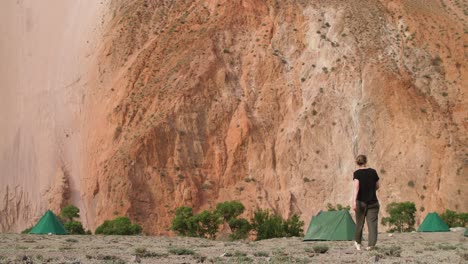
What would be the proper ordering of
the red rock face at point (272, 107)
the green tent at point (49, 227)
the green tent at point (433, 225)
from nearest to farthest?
the green tent at point (49, 227), the green tent at point (433, 225), the red rock face at point (272, 107)

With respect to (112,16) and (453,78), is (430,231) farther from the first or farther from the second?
(112,16)

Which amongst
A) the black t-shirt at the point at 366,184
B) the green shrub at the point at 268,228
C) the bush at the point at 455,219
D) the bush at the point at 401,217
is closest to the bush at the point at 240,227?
the green shrub at the point at 268,228

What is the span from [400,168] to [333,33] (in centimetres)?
1102

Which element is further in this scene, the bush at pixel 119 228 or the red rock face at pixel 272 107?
the red rock face at pixel 272 107

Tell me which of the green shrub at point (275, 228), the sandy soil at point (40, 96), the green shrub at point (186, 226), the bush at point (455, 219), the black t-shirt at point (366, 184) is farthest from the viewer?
the sandy soil at point (40, 96)

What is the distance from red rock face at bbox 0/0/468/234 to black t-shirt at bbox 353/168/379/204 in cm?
3233

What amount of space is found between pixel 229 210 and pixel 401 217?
895 cm

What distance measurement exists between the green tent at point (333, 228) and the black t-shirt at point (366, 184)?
13.8 metres

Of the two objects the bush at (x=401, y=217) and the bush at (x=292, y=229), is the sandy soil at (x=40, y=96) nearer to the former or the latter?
the bush at (x=292, y=229)

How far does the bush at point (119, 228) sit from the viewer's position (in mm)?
40531

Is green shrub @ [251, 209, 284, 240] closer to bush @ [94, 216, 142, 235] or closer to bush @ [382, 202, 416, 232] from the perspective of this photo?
bush @ [94, 216, 142, 235]

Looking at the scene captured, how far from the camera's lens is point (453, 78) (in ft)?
175

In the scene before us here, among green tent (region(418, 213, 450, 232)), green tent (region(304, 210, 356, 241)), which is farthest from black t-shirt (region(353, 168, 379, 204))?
green tent (region(418, 213, 450, 232))

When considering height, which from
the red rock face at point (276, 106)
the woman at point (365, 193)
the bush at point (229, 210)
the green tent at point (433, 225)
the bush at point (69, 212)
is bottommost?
the woman at point (365, 193)
